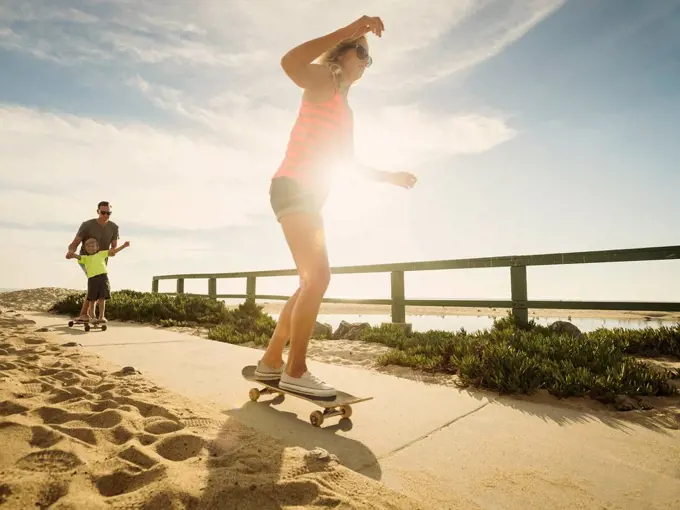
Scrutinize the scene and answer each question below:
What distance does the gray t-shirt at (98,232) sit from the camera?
24.5 ft

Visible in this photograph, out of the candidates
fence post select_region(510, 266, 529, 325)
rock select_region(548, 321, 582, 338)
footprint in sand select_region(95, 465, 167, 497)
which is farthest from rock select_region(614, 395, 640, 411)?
fence post select_region(510, 266, 529, 325)

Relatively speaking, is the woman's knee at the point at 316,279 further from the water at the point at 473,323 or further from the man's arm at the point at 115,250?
the man's arm at the point at 115,250

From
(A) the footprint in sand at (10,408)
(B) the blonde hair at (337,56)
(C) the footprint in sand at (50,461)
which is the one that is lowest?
(C) the footprint in sand at (50,461)

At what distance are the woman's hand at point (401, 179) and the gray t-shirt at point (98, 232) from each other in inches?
258

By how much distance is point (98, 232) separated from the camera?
24.7 ft

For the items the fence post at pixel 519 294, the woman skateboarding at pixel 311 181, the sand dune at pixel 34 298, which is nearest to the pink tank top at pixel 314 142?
Result: the woman skateboarding at pixel 311 181

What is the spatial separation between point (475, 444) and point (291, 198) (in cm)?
181

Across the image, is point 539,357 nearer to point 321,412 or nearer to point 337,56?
point 321,412

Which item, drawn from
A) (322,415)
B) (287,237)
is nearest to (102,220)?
(287,237)

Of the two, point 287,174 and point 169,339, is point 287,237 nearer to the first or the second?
point 287,174

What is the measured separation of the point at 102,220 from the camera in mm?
7582

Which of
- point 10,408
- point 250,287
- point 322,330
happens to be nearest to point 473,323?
point 250,287

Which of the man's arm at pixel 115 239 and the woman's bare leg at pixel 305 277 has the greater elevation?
the man's arm at pixel 115 239

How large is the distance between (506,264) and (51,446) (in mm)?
6182
